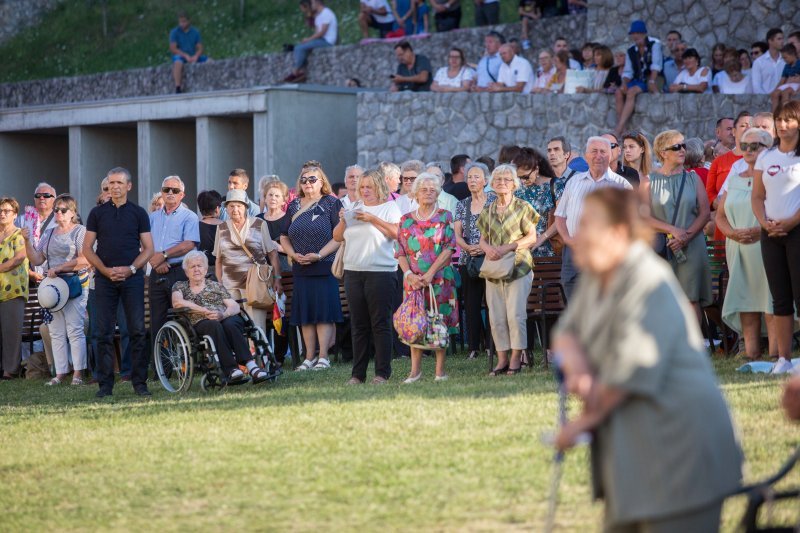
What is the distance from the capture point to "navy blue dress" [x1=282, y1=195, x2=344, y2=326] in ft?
44.3

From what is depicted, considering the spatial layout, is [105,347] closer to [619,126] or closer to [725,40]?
[619,126]

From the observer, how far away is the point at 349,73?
81.3 feet

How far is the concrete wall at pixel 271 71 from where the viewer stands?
22.7 metres

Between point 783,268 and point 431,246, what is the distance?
2974mm

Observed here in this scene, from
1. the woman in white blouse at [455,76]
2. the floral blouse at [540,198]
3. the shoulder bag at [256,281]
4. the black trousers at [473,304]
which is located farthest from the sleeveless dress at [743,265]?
the woman in white blouse at [455,76]

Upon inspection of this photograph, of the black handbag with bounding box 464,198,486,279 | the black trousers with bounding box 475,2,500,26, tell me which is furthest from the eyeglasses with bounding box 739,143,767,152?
the black trousers with bounding box 475,2,500,26

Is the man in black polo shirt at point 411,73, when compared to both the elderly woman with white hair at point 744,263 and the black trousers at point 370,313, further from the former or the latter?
the elderly woman with white hair at point 744,263

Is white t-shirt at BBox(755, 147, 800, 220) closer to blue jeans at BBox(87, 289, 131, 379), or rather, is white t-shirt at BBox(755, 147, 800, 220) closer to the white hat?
blue jeans at BBox(87, 289, 131, 379)

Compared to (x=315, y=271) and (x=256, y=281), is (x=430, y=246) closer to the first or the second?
(x=315, y=271)

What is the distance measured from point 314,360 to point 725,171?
4.57 metres

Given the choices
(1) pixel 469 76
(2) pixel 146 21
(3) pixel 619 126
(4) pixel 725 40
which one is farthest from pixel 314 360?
(2) pixel 146 21

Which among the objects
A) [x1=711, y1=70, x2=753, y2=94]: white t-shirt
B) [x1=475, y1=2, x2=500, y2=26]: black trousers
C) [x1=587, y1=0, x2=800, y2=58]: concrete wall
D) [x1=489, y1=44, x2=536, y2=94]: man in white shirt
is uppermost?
[x1=475, y1=2, x2=500, y2=26]: black trousers

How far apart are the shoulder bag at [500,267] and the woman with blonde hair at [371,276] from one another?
0.81m

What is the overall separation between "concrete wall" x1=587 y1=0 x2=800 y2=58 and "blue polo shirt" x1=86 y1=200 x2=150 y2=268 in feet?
35.5
